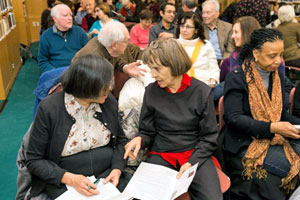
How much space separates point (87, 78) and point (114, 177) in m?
0.59

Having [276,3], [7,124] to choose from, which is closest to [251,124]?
[7,124]

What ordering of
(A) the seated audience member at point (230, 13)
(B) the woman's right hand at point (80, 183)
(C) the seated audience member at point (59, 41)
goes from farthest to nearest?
(A) the seated audience member at point (230, 13) < (C) the seated audience member at point (59, 41) < (B) the woman's right hand at point (80, 183)

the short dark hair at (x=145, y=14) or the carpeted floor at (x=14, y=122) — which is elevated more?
the short dark hair at (x=145, y=14)

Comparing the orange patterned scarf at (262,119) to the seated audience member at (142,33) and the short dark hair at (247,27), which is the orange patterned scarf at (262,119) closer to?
the short dark hair at (247,27)

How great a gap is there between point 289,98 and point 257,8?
230cm

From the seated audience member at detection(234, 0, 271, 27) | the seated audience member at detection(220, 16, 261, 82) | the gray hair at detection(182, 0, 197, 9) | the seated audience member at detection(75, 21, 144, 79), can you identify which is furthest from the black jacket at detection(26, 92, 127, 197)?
the seated audience member at detection(234, 0, 271, 27)

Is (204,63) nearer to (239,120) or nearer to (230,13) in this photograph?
(239,120)

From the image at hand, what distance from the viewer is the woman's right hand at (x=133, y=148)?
1795 mm

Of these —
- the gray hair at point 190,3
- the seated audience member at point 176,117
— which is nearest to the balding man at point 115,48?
the seated audience member at point 176,117

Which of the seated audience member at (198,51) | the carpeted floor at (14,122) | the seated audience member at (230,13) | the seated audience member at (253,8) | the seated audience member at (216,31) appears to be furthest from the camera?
the seated audience member at (230,13)

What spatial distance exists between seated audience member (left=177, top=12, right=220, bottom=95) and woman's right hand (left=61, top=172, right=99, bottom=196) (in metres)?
1.75

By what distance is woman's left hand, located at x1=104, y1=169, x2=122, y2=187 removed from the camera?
169cm

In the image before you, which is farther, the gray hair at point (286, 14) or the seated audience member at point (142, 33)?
the seated audience member at point (142, 33)

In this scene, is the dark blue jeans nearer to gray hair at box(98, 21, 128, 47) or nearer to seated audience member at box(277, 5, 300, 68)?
gray hair at box(98, 21, 128, 47)
